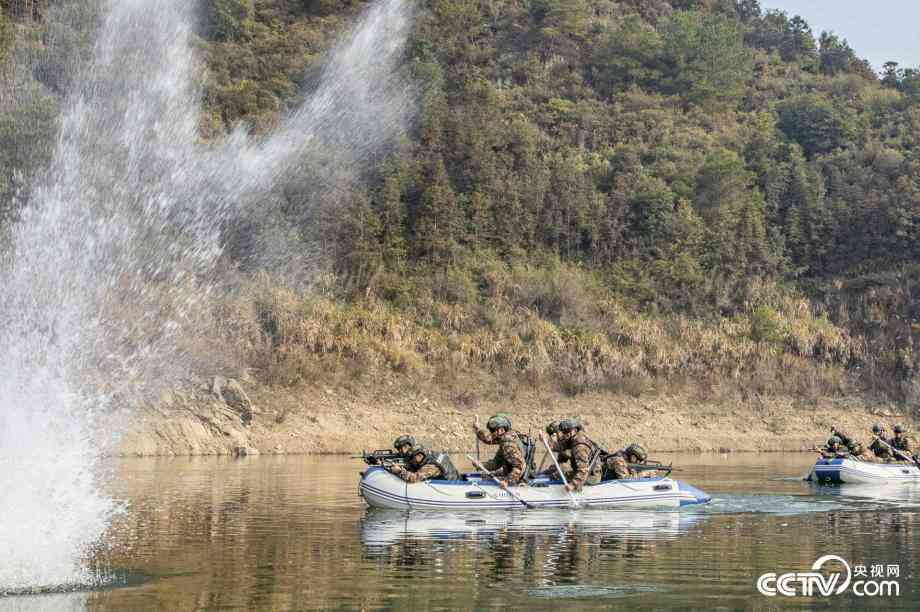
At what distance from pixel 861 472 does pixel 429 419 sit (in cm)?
2069

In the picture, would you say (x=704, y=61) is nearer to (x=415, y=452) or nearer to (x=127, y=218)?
(x=127, y=218)

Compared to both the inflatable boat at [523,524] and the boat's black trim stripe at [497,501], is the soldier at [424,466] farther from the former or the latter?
the inflatable boat at [523,524]

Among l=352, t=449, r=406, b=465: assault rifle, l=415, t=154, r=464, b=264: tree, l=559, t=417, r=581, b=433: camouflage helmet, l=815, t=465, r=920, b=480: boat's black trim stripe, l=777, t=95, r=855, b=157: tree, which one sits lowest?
l=815, t=465, r=920, b=480: boat's black trim stripe

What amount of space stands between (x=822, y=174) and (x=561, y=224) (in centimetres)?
1793

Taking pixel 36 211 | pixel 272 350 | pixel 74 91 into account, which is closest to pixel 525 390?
pixel 272 350

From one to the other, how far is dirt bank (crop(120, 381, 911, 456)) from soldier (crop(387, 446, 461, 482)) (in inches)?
880

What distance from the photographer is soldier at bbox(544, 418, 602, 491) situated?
3023cm

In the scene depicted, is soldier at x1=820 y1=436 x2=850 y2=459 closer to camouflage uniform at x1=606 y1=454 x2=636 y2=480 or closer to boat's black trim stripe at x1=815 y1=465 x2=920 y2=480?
boat's black trim stripe at x1=815 y1=465 x2=920 y2=480

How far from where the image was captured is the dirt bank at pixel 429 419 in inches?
2056

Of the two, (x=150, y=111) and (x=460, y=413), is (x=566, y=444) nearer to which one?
(x=460, y=413)

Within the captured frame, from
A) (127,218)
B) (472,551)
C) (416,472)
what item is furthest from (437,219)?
(472,551)

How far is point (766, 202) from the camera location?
78.4 meters

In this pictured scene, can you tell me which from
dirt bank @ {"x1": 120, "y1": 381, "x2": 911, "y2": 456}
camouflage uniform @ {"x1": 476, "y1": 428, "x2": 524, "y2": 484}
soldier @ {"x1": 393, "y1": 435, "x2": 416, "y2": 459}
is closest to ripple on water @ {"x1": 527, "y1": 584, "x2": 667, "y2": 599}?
camouflage uniform @ {"x1": 476, "y1": 428, "x2": 524, "y2": 484}

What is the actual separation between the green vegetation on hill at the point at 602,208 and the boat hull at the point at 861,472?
66.3ft
